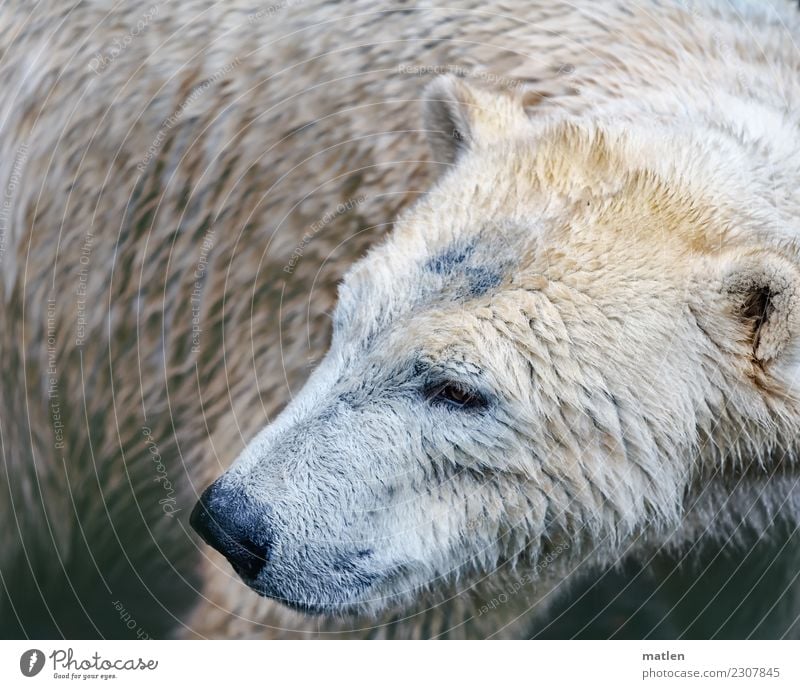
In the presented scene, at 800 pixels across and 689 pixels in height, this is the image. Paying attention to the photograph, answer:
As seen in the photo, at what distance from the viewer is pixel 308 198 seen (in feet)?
8.39

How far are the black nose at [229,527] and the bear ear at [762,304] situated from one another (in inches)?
39.0

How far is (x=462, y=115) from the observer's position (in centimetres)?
216

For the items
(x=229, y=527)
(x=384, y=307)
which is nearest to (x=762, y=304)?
(x=384, y=307)

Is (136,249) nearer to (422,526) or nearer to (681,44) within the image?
(422,526)

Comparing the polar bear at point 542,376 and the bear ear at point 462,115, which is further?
the bear ear at point 462,115

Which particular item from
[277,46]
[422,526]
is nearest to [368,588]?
[422,526]

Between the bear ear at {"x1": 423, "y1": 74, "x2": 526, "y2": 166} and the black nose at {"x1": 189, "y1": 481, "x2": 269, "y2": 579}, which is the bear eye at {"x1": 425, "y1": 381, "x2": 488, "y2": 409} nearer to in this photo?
the black nose at {"x1": 189, "y1": 481, "x2": 269, "y2": 579}

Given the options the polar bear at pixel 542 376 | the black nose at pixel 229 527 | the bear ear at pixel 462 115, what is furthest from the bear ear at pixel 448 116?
the black nose at pixel 229 527

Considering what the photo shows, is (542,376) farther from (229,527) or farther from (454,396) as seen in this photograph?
(229,527)

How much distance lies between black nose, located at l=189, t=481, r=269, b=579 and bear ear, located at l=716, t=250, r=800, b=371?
0.99m

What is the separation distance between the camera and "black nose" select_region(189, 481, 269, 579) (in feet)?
5.89

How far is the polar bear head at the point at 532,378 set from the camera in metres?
1.80

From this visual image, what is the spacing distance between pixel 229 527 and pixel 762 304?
3.54 ft

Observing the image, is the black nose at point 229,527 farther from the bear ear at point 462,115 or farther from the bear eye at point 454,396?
the bear ear at point 462,115
